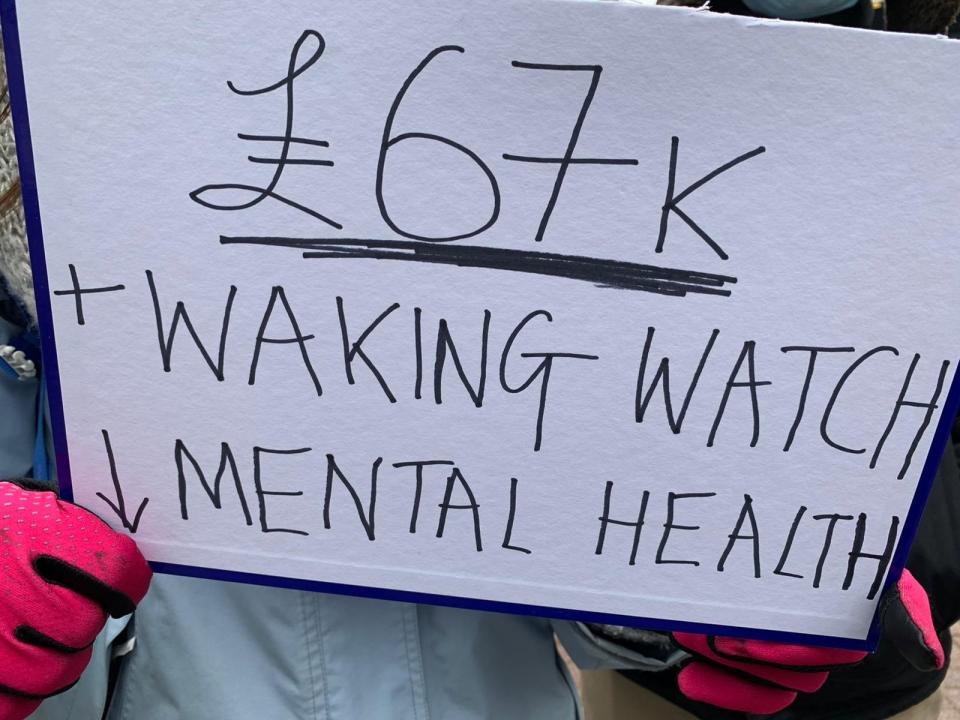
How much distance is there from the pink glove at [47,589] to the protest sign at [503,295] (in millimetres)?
29

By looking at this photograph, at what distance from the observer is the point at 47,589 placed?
564 mm

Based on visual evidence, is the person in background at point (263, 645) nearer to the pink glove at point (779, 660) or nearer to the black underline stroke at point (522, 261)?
the pink glove at point (779, 660)

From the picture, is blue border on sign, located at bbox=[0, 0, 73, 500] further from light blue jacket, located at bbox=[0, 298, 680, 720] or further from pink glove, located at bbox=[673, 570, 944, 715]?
pink glove, located at bbox=[673, 570, 944, 715]

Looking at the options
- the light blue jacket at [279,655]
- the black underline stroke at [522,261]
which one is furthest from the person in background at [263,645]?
the black underline stroke at [522,261]

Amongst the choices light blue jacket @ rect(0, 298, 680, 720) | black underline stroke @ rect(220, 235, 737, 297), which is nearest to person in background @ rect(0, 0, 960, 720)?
light blue jacket @ rect(0, 298, 680, 720)

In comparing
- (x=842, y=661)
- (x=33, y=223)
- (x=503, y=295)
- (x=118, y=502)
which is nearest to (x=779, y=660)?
(x=842, y=661)

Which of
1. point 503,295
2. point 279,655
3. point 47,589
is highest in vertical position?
point 503,295

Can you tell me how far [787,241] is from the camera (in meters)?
0.52

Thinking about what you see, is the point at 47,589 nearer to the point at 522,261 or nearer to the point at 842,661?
the point at 522,261

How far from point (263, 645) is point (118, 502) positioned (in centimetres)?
18

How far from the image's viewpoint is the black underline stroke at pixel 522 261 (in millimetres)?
528

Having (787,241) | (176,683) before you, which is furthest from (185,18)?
(176,683)

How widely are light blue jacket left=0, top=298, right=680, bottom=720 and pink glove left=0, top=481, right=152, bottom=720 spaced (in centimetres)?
10

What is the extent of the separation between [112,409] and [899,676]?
94 cm
